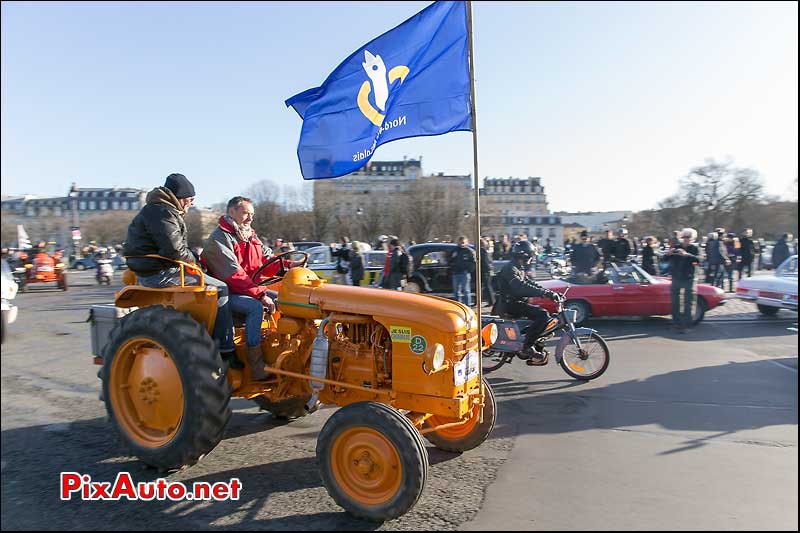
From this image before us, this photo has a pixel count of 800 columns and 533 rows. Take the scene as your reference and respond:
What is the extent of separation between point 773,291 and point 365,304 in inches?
396

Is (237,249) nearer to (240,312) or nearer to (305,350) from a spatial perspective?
(240,312)

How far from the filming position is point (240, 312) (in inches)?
178

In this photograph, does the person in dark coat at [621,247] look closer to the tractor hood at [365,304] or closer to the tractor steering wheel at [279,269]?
the tractor steering wheel at [279,269]

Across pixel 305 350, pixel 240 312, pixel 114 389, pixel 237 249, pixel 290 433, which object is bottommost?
pixel 290 433

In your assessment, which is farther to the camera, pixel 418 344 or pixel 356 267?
pixel 356 267

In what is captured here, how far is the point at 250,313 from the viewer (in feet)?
14.7

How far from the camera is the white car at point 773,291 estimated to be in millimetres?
10367

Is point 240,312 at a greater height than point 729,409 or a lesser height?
greater

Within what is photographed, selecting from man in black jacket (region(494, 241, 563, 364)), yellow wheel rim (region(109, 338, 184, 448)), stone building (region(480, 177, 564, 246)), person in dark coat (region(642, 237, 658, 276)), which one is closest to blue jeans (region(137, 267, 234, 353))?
yellow wheel rim (region(109, 338, 184, 448))

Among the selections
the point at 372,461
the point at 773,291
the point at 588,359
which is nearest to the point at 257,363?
the point at 372,461

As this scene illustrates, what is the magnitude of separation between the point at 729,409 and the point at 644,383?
1.22m

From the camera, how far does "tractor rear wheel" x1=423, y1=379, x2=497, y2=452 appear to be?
443 centimetres

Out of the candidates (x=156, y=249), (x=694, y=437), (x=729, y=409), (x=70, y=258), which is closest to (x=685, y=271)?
(x=729, y=409)

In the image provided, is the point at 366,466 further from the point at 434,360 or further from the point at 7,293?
the point at 7,293
